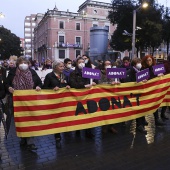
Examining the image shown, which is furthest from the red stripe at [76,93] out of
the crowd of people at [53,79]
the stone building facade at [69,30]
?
the stone building facade at [69,30]

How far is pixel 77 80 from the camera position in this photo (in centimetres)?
543

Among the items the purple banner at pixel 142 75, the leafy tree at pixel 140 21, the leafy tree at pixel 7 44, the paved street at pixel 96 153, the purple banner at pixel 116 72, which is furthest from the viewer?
the leafy tree at pixel 7 44

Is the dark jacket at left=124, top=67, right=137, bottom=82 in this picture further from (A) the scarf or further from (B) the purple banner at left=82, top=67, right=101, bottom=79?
(A) the scarf

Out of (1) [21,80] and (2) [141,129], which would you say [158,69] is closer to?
(2) [141,129]

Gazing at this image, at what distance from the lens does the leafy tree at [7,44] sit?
233ft

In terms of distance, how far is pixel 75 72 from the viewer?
5.53 metres

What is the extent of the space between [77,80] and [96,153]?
1583mm

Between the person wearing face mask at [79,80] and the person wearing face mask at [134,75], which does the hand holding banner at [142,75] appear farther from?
the person wearing face mask at [79,80]

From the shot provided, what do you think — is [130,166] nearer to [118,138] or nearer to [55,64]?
[118,138]

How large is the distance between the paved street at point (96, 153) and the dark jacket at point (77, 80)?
4.03ft

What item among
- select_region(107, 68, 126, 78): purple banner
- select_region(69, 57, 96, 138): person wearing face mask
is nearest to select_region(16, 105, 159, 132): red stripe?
select_region(69, 57, 96, 138): person wearing face mask

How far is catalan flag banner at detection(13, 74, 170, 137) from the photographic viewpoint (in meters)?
4.75

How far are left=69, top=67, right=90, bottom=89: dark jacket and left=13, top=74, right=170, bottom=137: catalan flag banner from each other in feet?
0.54

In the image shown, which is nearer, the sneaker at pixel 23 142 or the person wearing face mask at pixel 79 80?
the sneaker at pixel 23 142
